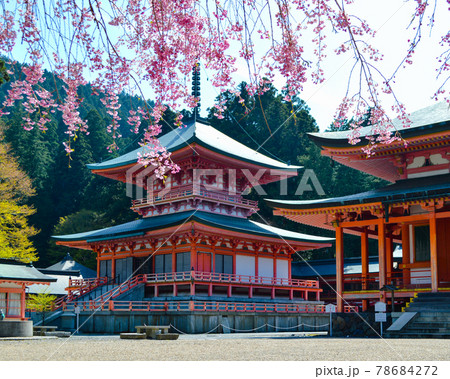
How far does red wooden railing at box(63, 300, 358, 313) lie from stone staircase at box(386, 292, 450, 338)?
9782mm

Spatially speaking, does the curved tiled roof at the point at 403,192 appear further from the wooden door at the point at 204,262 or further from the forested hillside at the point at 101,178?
the forested hillside at the point at 101,178

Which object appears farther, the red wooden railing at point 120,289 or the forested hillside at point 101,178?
the forested hillside at point 101,178

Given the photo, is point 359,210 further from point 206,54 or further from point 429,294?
point 206,54

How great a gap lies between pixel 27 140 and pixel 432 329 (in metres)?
56.8

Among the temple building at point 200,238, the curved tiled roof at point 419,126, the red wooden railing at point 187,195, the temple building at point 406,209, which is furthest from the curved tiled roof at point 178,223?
the curved tiled roof at point 419,126

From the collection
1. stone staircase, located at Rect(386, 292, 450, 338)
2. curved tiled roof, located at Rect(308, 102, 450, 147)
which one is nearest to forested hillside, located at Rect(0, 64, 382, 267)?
curved tiled roof, located at Rect(308, 102, 450, 147)

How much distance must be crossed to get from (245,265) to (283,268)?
11.3 feet

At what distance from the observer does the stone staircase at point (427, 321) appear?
1528 centimetres

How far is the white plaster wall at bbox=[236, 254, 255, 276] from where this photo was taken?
30.0 metres

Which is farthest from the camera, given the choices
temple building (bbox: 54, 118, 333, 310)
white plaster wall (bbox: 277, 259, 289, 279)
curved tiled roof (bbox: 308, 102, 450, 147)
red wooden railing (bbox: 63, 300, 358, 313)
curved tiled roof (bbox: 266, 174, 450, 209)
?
white plaster wall (bbox: 277, 259, 289, 279)

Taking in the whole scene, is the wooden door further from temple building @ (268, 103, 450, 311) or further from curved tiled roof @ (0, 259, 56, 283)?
temple building @ (268, 103, 450, 311)

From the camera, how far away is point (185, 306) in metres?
25.6

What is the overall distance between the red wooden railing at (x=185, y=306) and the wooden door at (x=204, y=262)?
7.05ft

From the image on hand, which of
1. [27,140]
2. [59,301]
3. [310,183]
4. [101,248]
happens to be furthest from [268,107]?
[59,301]
